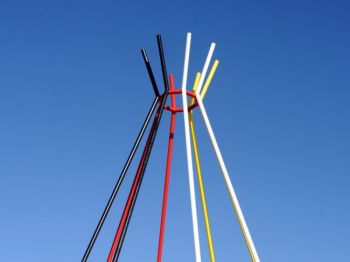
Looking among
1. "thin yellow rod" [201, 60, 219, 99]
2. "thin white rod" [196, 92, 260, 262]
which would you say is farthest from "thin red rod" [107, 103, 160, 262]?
"thin yellow rod" [201, 60, 219, 99]

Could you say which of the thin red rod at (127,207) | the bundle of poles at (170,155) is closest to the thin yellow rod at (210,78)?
the bundle of poles at (170,155)

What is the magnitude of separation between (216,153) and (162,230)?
1.84m

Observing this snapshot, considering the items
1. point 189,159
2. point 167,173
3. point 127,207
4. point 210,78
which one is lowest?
point 127,207


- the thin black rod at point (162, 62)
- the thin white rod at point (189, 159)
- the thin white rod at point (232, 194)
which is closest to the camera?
the thin white rod at point (189, 159)

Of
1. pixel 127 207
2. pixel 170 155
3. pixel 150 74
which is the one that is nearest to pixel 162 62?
pixel 150 74

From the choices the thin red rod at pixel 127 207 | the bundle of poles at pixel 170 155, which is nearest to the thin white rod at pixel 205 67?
the bundle of poles at pixel 170 155

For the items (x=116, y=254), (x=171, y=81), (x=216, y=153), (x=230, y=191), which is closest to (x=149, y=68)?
(x=171, y=81)

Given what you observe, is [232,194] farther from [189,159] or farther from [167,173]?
[167,173]

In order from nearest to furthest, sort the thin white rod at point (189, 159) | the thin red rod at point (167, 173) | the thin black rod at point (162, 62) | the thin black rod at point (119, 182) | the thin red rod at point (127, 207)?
the thin white rod at point (189, 159) → the thin black rod at point (119, 182) → the thin red rod at point (127, 207) → the thin red rod at point (167, 173) → the thin black rod at point (162, 62)

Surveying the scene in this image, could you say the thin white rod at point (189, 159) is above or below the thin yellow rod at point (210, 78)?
below

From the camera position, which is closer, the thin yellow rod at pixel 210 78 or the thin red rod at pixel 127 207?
the thin red rod at pixel 127 207

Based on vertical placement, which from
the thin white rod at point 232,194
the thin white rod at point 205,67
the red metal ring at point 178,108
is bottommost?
the thin white rod at point 232,194

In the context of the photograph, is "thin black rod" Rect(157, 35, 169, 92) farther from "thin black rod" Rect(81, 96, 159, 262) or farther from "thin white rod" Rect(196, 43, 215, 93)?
"thin white rod" Rect(196, 43, 215, 93)

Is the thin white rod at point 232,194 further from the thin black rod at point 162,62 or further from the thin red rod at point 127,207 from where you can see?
the thin red rod at point 127,207
